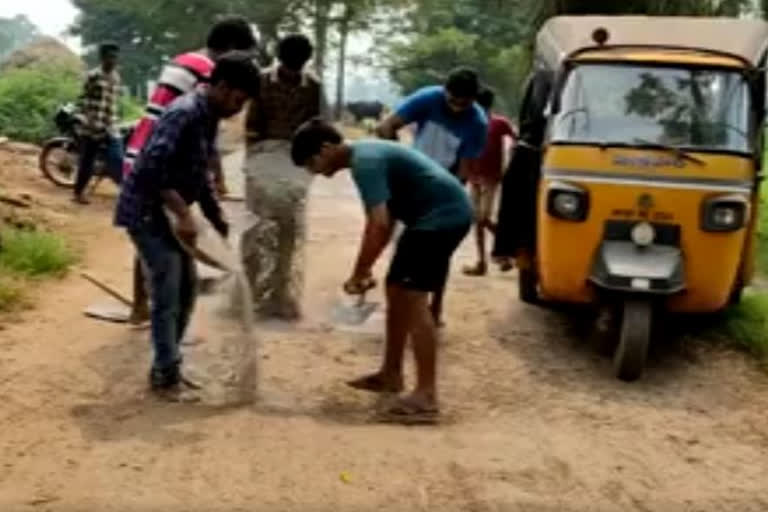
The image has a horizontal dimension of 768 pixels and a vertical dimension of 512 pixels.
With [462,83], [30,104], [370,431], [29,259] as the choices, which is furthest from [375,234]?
[30,104]

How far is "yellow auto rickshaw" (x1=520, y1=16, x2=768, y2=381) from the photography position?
24.2 ft

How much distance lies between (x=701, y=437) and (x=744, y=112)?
2462mm

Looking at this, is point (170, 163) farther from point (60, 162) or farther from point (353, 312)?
point (60, 162)

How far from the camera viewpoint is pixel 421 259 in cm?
620

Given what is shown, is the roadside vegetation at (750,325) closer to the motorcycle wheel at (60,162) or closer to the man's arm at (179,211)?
the man's arm at (179,211)

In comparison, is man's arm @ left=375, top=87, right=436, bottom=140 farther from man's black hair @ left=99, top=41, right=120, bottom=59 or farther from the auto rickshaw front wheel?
man's black hair @ left=99, top=41, right=120, bottom=59

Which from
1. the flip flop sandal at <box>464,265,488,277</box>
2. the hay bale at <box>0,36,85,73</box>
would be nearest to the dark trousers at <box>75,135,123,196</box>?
the flip flop sandal at <box>464,265,488,277</box>

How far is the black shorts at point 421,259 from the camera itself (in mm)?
6203

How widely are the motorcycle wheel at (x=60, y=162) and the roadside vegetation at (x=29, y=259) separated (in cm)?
478

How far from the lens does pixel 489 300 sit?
31.3 ft

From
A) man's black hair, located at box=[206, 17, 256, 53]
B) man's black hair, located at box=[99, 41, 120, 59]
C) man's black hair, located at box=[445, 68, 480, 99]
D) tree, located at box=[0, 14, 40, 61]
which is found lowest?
tree, located at box=[0, 14, 40, 61]

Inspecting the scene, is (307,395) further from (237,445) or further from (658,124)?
(658,124)

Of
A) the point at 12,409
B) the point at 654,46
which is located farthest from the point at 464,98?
the point at 12,409

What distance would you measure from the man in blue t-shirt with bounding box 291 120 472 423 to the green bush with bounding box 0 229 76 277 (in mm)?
3985
